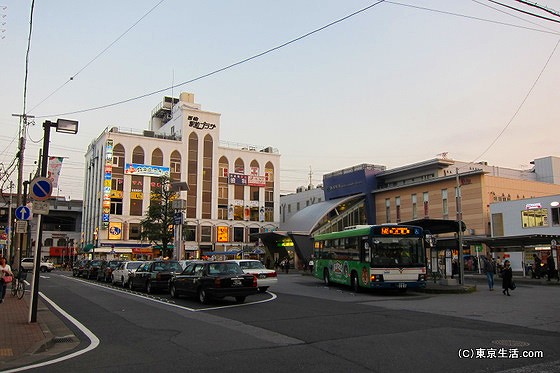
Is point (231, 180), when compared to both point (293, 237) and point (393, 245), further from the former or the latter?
point (393, 245)

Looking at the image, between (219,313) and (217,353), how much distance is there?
250 inches

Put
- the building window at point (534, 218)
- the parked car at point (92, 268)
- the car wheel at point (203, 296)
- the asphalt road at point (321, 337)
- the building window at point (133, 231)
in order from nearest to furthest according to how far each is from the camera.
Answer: the asphalt road at point (321, 337) < the car wheel at point (203, 296) < the parked car at point (92, 268) < the building window at point (534, 218) < the building window at point (133, 231)

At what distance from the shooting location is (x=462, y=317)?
13891 millimetres

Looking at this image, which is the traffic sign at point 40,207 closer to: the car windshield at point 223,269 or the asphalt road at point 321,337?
the asphalt road at point 321,337

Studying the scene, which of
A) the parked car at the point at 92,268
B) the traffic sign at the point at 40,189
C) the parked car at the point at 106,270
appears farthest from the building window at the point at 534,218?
the traffic sign at the point at 40,189

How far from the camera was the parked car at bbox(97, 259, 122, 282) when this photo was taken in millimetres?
34312

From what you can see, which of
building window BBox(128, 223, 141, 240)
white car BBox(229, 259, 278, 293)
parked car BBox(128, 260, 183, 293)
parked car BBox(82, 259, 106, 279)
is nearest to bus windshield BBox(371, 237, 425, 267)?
white car BBox(229, 259, 278, 293)

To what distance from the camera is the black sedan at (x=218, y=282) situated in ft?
57.2

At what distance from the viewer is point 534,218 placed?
4531 centimetres

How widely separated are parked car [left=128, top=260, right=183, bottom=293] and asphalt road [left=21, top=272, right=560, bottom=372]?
535cm

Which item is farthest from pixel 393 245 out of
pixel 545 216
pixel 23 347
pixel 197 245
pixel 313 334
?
pixel 197 245

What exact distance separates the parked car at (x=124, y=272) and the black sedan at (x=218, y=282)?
10.5 meters

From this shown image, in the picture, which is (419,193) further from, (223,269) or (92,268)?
(223,269)

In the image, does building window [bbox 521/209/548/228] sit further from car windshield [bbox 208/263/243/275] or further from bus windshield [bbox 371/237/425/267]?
car windshield [bbox 208/263/243/275]
